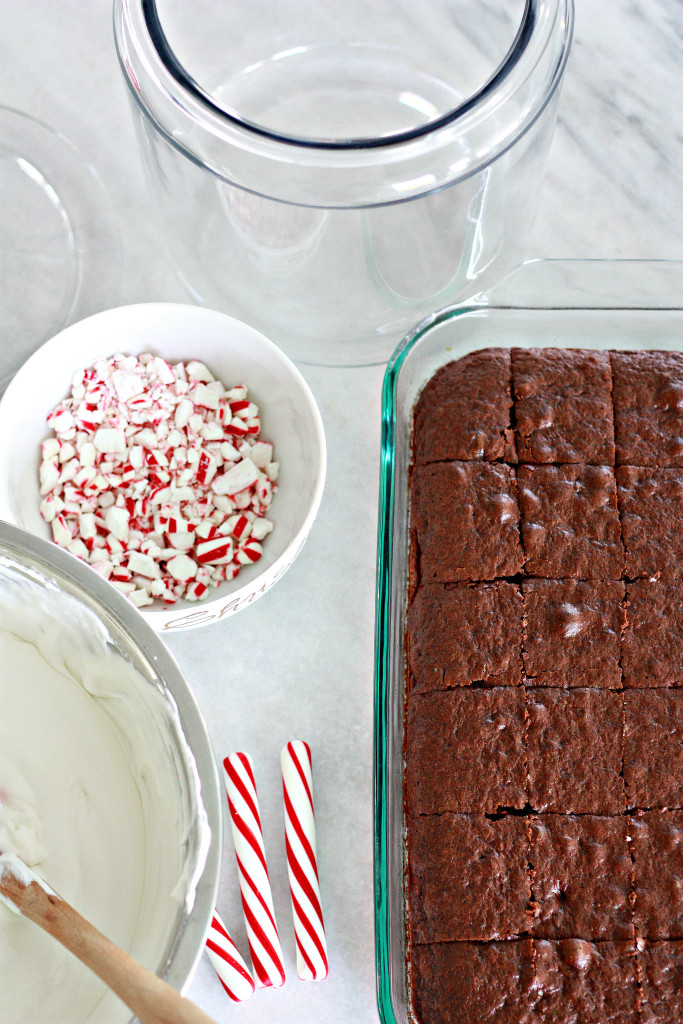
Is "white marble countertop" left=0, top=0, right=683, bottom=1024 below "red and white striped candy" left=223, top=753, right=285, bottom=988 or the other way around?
the other way around

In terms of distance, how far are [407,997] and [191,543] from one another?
0.65 meters

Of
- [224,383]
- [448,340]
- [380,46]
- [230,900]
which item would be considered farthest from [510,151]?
[230,900]

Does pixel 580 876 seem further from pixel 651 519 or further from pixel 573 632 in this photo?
pixel 651 519

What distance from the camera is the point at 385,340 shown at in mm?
1454

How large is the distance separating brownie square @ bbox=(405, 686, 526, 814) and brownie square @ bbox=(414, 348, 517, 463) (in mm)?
331

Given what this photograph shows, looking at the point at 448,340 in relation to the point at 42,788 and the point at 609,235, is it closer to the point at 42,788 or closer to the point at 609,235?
the point at 609,235

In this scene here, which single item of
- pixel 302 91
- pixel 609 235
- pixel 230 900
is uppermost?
pixel 302 91

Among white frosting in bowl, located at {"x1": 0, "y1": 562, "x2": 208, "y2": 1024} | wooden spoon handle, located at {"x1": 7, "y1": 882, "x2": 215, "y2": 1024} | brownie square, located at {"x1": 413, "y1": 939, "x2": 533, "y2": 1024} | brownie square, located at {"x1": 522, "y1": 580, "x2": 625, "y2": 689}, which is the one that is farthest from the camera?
brownie square, located at {"x1": 522, "y1": 580, "x2": 625, "y2": 689}

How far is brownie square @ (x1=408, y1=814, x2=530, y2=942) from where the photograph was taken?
3.66 feet

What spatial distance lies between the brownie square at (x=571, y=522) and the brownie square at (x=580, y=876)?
317mm

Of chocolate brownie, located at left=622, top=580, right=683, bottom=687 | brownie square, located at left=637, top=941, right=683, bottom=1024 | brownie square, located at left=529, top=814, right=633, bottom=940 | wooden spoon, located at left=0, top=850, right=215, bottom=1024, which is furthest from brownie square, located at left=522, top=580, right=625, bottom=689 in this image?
wooden spoon, located at left=0, top=850, right=215, bottom=1024

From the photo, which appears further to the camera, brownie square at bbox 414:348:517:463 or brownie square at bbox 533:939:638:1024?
brownie square at bbox 414:348:517:463

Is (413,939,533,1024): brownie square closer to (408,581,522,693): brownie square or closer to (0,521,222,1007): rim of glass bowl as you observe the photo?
(408,581,522,693): brownie square

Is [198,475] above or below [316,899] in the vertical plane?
above
